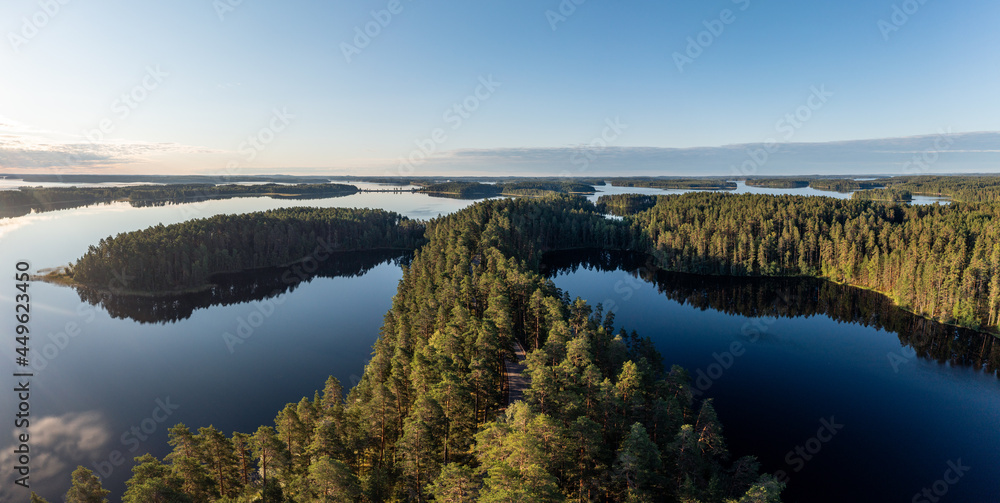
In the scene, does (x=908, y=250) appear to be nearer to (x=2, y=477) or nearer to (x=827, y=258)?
(x=827, y=258)

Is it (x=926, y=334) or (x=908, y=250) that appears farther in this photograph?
(x=908, y=250)

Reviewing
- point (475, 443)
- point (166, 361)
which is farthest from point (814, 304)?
point (166, 361)

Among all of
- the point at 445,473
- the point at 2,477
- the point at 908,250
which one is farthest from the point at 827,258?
the point at 2,477

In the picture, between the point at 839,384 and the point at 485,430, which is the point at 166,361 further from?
the point at 839,384

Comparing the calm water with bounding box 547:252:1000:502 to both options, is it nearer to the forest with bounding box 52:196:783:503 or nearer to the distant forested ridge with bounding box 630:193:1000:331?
the distant forested ridge with bounding box 630:193:1000:331

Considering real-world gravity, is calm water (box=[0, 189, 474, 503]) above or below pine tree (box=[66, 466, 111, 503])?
below

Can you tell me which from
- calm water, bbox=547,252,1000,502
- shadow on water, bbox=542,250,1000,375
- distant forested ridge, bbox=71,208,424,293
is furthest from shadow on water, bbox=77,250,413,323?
calm water, bbox=547,252,1000,502
